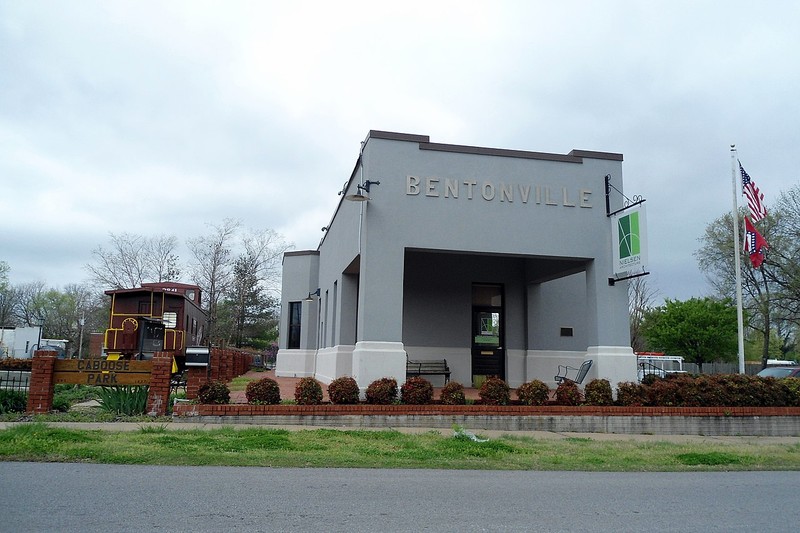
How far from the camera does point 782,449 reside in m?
11.2

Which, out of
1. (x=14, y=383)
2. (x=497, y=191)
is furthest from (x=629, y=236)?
(x=14, y=383)

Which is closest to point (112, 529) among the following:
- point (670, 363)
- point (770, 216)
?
point (670, 363)

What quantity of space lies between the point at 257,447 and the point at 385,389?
3525 mm

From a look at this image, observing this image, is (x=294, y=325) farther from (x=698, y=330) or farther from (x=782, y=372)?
(x=698, y=330)

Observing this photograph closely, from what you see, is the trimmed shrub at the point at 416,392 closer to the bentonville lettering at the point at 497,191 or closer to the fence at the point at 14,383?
the bentonville lettering at the point at 497,191

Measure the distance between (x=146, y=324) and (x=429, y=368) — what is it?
9.28 metres

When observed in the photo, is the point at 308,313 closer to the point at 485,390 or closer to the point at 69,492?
the point at 485,390

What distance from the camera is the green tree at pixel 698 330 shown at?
34.7 meters

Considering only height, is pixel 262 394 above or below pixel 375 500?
above

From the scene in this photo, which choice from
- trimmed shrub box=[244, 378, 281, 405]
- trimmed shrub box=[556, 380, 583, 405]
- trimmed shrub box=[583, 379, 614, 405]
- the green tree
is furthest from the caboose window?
the green tree

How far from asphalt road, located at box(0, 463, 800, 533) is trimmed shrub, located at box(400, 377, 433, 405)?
4.14 m

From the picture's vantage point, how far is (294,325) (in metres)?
27.3

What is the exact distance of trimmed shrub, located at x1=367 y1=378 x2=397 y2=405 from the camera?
12359 mm

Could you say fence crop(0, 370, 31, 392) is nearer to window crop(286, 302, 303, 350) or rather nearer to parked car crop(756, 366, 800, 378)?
window crop(286, 302, 303, 350)
